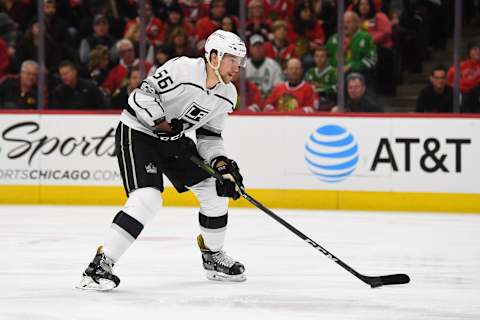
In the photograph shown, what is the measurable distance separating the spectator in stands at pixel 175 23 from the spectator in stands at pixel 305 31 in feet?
3.11

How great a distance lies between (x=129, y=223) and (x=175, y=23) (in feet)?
17.5

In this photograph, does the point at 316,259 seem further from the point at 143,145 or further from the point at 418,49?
the point at 418,49

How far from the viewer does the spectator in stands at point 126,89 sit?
939 cm

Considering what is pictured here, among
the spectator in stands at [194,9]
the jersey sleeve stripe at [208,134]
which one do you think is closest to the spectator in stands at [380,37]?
the spectator in stands at [194,9]

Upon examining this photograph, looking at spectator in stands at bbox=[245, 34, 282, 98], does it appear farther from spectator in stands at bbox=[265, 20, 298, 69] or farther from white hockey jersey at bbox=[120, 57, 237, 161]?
white hockey jersey at bbox=[120, 57, 237, 161]

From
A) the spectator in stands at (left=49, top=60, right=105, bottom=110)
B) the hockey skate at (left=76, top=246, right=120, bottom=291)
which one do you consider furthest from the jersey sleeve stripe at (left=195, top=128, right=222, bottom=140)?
the spectator in stands at (left=49, top=60, right=105, bottom=110)

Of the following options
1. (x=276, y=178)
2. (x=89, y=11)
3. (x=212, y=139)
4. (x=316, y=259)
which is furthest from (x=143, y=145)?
(x=89, y=11)

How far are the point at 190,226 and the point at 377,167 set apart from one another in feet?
6.44

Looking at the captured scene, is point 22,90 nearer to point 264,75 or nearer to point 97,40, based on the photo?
point 97,40

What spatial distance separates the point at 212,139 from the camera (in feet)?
16.5

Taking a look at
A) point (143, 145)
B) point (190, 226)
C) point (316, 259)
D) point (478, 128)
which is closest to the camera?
point (143, 145)

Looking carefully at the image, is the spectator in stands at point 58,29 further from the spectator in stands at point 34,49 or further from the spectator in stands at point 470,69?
the spectator in stands at point 470,69

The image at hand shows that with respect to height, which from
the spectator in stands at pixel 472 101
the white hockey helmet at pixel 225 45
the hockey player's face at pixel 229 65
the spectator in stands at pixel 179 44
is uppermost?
the white hockey helmet at pixel 225 45

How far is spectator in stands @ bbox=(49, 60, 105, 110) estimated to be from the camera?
369 inches
